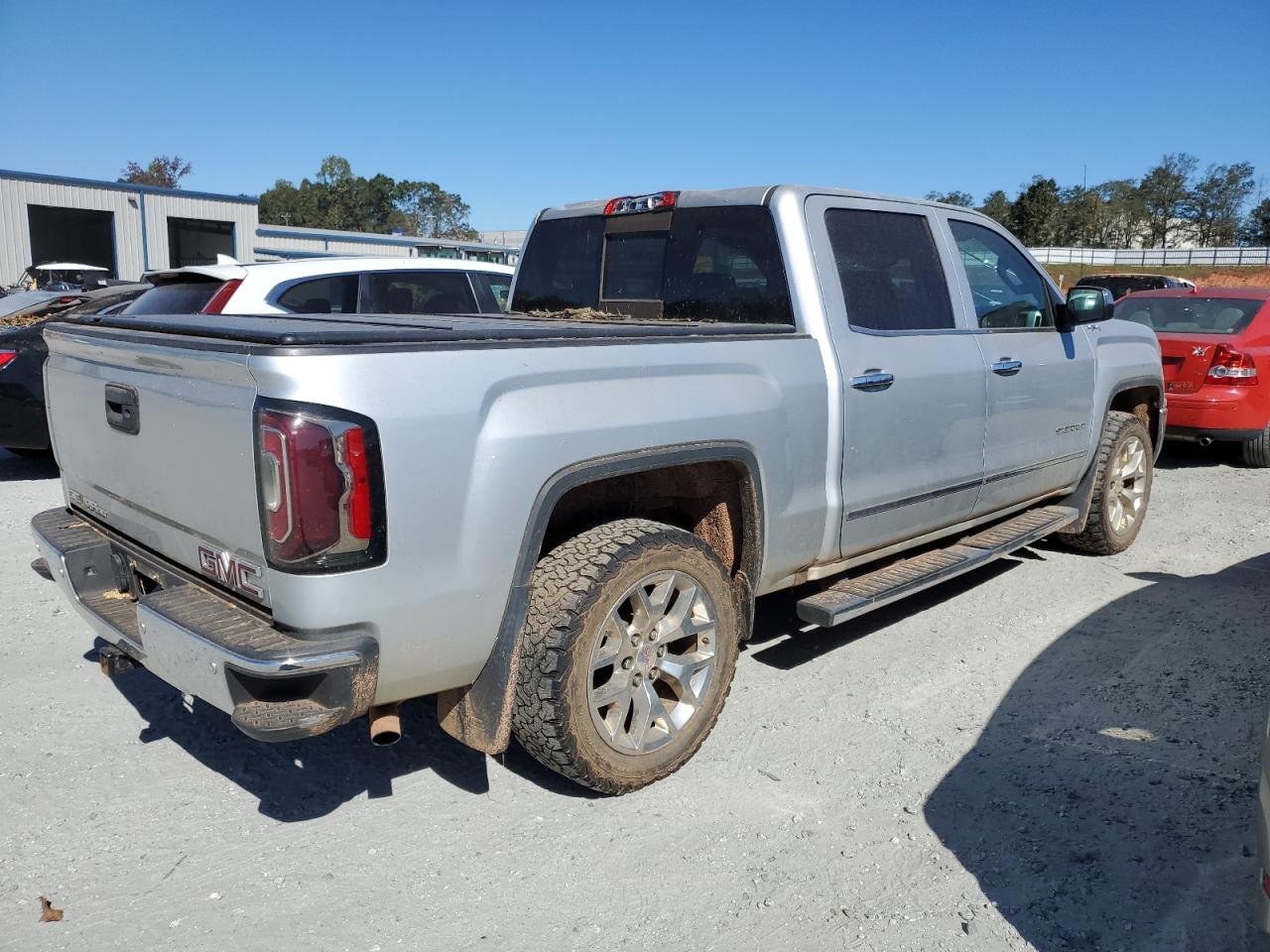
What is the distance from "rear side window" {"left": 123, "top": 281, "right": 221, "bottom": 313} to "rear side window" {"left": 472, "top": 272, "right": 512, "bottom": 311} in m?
1.96

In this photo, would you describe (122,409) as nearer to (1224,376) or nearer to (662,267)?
(662,267)

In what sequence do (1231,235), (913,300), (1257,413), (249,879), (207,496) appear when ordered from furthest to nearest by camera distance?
(1231,235) → (1257,413) → (913,300) → (249,879) → (207,496)

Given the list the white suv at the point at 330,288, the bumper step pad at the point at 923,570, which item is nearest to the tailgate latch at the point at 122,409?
the bumper step pad at the point at 923,570

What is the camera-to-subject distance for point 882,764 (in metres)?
3.52

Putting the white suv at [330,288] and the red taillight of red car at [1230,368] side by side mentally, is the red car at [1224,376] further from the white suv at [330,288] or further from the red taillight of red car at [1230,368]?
the white suv at [330,288]

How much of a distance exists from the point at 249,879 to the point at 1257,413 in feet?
28.8

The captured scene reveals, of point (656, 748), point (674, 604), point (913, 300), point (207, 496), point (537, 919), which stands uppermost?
point (913, 300)

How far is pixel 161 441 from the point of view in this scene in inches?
112

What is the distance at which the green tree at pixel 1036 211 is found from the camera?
6450cm

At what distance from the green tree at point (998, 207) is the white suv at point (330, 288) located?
6937 cm

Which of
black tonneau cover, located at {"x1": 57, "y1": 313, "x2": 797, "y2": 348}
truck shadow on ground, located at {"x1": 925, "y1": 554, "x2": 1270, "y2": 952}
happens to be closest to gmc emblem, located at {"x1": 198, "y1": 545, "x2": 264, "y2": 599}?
black tonneau cover, located at {"x1": 57, "y1": 313, "x2": 797, "y2": 348}

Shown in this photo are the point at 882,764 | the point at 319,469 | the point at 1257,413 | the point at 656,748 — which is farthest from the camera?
the point at 1257,413

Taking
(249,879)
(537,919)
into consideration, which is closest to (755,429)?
(537,919)

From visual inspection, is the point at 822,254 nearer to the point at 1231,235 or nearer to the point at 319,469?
the point at 319,469
